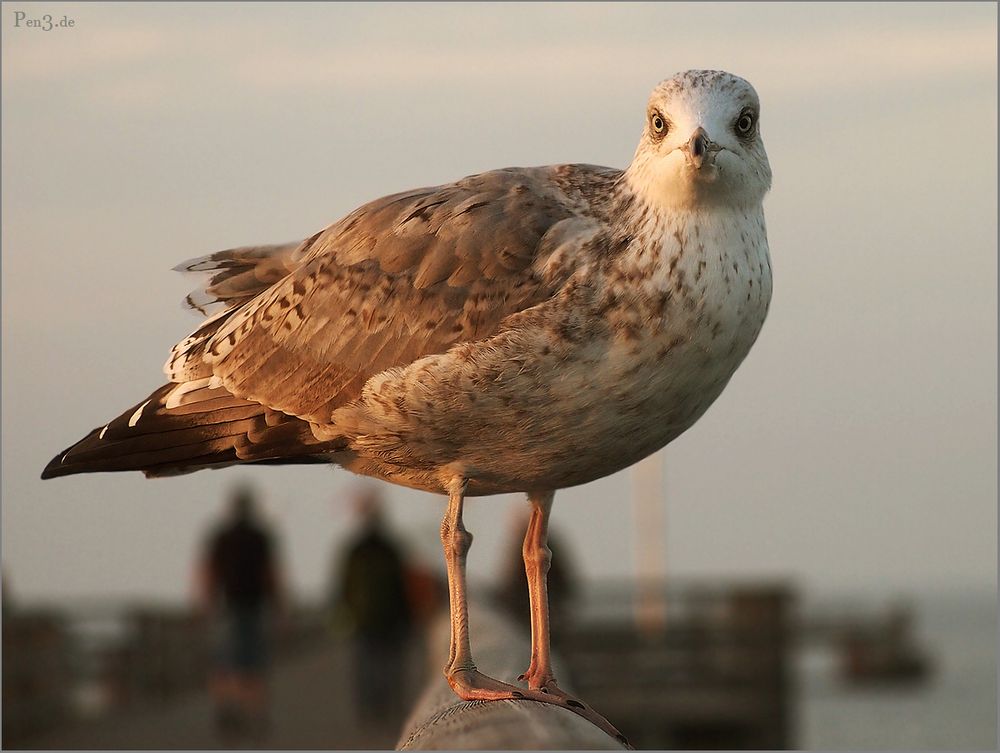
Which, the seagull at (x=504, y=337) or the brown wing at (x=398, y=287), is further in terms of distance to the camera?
the brown wing at (x=398, y=287)

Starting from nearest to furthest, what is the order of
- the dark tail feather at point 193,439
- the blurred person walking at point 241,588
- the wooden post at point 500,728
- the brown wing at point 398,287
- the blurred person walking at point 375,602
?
the wooden post at point 500,728
the brown wing at point 398,287
the dark tail feather at point 193,439
the blurred person walking at point 241,588
the blurred person walking at point 375,602

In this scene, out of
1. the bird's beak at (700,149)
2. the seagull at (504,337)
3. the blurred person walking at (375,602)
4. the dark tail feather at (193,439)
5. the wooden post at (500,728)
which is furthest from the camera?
the blurred person walking at (375,602)

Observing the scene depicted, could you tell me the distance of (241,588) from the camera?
15.2 meters

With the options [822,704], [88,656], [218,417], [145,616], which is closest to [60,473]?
[218,417]

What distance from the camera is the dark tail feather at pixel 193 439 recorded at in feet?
18.5

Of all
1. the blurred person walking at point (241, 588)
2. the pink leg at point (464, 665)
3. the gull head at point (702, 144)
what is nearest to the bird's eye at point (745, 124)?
the gull head at point (702, 144)

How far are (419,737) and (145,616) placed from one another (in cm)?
1796

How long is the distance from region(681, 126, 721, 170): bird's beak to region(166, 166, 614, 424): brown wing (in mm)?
451

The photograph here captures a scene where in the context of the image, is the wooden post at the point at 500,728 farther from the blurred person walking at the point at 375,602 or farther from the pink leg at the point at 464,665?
the blurred person walking at the point at 375,602

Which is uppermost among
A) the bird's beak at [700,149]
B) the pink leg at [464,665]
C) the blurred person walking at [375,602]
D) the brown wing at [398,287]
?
the bird's beak at [700,149]

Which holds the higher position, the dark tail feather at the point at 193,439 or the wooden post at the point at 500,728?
the dark tail feather at the point at 193,439

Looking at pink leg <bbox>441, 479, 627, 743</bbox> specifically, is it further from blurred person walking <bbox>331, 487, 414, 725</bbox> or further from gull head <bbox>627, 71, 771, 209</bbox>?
blurred person walking <bbox>331, 487, 414, 725</bbox>

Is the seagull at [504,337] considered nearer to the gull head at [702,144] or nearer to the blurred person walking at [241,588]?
the gull head at [702,144]

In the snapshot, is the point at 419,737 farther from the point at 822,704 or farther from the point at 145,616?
the point at 822,704
